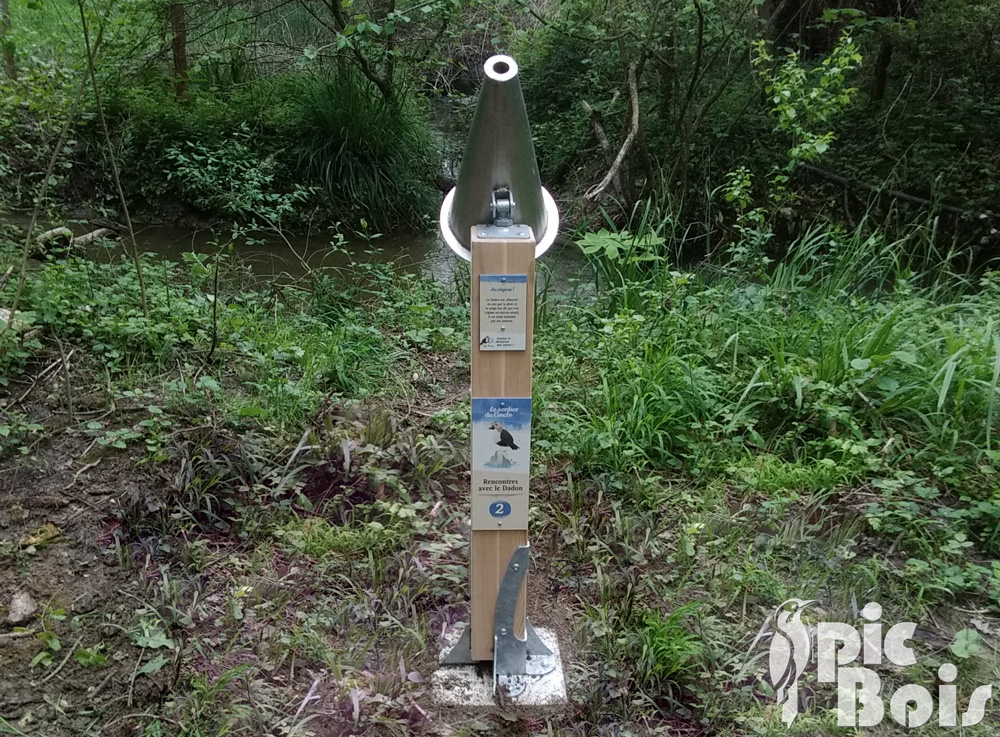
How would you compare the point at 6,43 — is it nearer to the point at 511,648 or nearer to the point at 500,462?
the point at 500,462

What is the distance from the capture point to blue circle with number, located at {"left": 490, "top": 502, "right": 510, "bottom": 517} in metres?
1.96

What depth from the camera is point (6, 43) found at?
4.43 m

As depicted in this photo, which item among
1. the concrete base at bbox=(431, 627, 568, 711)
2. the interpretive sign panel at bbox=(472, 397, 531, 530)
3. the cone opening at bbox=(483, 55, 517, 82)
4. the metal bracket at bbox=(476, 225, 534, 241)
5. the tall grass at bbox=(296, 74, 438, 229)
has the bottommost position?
the tall grass at bbox=(296, 74, 438, 229)

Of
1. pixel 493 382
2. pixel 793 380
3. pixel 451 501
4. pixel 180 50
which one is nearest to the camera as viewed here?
pixel 493 382

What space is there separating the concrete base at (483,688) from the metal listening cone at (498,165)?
1192 millimetres

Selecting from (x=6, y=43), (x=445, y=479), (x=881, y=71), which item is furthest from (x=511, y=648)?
(x=881, y=71)

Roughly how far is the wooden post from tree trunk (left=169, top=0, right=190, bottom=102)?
579cm

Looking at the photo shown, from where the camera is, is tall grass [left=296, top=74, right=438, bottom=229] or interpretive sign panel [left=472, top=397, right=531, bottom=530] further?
tall grass [left=296, top=74, right=438, bottom=229]

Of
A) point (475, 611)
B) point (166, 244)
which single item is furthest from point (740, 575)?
point (166, 244)

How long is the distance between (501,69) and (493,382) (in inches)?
28.0

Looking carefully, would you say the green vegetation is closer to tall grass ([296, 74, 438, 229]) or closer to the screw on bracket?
the screw on bracket

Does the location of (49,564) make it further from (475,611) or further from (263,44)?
(263,44)

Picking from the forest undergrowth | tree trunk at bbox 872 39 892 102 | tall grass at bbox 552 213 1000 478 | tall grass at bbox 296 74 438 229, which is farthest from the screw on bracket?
tree trunk at bbox 872 39 892 102

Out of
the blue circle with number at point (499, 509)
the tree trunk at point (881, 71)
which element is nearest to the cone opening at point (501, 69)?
the blue circle with number at point (499, 509)
